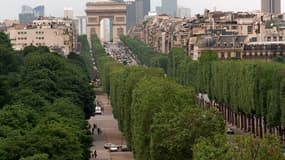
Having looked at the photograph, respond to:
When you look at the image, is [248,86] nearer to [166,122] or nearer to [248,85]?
[248,85]

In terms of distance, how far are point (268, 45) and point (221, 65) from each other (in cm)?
Answer: 3336

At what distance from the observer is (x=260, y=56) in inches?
5635

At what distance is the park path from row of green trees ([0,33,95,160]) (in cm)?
328

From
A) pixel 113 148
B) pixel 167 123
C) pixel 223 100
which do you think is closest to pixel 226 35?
pixel 223 100

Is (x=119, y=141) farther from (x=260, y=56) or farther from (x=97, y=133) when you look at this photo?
(x=260, y=56)

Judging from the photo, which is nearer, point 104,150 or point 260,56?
point 104,150

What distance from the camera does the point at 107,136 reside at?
101188mm

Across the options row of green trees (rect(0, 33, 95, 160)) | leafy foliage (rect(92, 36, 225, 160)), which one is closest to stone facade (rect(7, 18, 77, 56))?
row of green trees (rect(0, 33, 95, 160))

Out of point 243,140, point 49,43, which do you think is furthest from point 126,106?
point 49,43

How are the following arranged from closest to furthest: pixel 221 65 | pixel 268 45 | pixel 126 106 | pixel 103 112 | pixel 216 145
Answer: pixel 216 145 < pixel 126 106 < pixel 221 65 < pixel 103 112 < pixel 268 45

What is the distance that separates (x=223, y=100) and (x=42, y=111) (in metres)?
38.9

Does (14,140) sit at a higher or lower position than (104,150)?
higher

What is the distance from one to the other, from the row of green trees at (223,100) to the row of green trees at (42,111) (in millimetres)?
4381

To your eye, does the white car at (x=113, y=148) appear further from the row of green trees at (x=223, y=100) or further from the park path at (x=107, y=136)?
the row of green trees at (x=223, y=100)
